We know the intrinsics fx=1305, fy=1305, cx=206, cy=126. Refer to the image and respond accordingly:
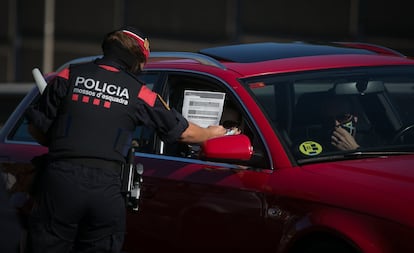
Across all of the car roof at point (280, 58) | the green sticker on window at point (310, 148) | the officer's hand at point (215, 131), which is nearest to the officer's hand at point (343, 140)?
the green sticker on window at point (310, 148)

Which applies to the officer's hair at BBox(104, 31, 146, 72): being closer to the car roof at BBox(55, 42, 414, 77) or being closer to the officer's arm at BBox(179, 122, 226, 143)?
the officer's arm at BBox(179, 122, 226, 143)

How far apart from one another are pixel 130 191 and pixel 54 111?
520 mm

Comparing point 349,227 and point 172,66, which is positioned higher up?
point 172,66

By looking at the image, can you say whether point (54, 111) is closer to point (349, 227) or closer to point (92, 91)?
point (92, 91)

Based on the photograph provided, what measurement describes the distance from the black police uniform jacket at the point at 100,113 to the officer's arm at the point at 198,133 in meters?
0.10

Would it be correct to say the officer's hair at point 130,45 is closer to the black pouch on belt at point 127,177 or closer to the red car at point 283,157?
the black pouch on belt at point 127,177

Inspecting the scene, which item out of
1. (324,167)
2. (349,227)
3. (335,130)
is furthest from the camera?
(335,130)

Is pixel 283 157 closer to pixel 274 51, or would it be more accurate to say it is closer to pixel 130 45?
pixel 130 45

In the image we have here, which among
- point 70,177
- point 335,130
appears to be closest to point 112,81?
point 70,177

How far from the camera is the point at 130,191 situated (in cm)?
613

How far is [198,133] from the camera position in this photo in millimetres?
6344

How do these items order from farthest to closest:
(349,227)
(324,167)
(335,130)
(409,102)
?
(409,102) < (335,130) < (324,167) < (349,227)

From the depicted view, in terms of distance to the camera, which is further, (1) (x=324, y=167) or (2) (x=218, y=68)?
(2) (x=218, y=68)

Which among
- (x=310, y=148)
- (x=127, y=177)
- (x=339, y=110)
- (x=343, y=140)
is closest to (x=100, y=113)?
(x=127, y=177)
